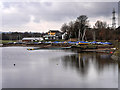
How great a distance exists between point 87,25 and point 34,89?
2323 inches

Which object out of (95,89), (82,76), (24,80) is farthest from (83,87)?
(24,80)

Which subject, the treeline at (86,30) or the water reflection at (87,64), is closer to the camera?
the water reflection at (87,64)

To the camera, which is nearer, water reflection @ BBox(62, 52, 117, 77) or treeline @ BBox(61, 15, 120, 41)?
water reflection @ BBox(62, 52, 117, 77)

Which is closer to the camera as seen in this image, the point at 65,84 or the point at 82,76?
the point at 65,84

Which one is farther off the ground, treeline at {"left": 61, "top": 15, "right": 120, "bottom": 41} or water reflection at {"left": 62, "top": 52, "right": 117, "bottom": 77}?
treeline at {"left": 61, "top": 15, "right": 120, "bottom": 41}

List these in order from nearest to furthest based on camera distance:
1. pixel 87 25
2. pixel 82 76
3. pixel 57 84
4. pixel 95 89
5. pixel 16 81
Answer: pixel 95 89, pixel 57 84, pixel 16 81, pixel 82 76, pixel 87 25

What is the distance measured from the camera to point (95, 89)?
40.7 feet

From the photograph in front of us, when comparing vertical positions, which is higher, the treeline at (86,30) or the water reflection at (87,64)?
the treeline at (86,30)

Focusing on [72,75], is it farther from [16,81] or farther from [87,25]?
[87,25]

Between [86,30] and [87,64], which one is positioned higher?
[86,30]

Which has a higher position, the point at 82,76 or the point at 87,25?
the point at 87,25

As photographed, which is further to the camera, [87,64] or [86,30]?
[86,30]

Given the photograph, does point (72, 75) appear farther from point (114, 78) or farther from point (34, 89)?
point (34, 89)

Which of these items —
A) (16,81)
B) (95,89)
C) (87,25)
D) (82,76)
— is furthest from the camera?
(87,25)
